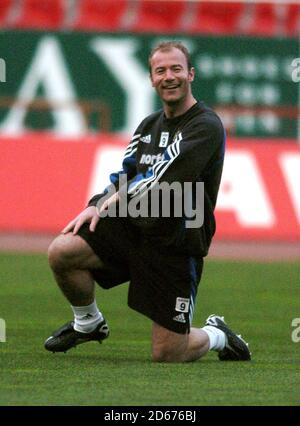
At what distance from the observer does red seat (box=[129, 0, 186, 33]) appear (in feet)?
90.3

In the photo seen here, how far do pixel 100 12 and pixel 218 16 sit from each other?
242cm

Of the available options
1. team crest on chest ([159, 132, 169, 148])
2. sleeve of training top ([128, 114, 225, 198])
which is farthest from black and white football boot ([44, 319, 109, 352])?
team crest on chest ([159, 132, 169, 148])

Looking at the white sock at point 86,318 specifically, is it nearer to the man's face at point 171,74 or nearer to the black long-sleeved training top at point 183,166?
the black long-sleeved training top at point 183,166

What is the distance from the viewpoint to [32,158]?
64.3 feet

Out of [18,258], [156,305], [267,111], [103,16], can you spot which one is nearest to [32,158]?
[18,258]

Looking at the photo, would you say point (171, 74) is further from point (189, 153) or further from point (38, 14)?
point (38, 14)

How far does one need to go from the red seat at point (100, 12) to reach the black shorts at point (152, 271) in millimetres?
18698

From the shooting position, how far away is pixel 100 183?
62.6ft

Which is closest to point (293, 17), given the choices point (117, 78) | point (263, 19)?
point (263, 19)

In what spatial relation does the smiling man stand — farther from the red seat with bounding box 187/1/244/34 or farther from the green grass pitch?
the red seat with bounding box 187/1/244/34

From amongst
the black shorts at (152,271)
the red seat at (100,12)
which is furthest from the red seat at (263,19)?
the black shorts at (152,271)

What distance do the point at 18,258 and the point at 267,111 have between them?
880 cm

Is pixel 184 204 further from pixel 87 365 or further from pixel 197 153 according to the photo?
pixel 87 365

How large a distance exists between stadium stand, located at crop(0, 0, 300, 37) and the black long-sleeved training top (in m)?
18.5
